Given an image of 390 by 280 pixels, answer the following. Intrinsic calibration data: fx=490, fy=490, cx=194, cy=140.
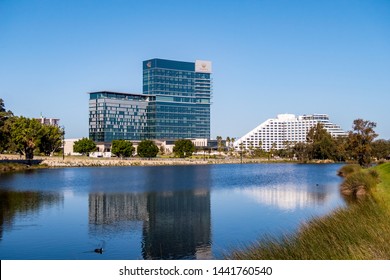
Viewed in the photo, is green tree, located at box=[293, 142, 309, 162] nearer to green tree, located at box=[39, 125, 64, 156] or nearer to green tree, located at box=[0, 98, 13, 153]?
green tree, located at box=[39, 125, 64, 156]

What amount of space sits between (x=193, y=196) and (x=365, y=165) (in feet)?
138

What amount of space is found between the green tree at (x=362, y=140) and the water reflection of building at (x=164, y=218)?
115ft

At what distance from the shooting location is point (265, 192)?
159 ft

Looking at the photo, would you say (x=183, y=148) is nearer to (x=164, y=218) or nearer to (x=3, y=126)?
(x=3, y=126)

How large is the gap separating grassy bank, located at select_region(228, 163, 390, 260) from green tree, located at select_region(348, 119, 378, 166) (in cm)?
5760

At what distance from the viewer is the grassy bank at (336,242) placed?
12.6 meters

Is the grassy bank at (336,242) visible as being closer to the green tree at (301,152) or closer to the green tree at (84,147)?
the green tree at (301,152)

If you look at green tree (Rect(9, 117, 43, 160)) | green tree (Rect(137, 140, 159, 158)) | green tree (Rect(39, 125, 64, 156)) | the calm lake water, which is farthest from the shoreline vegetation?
the calm lake water

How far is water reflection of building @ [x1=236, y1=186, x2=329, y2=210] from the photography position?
3775 centimetres

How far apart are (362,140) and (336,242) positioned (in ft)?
211

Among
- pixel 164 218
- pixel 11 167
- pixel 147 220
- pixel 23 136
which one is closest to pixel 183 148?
pixel 23 136

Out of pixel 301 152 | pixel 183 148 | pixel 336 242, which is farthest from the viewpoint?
pixel 301 152

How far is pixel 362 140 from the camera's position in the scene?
75.2 meters
